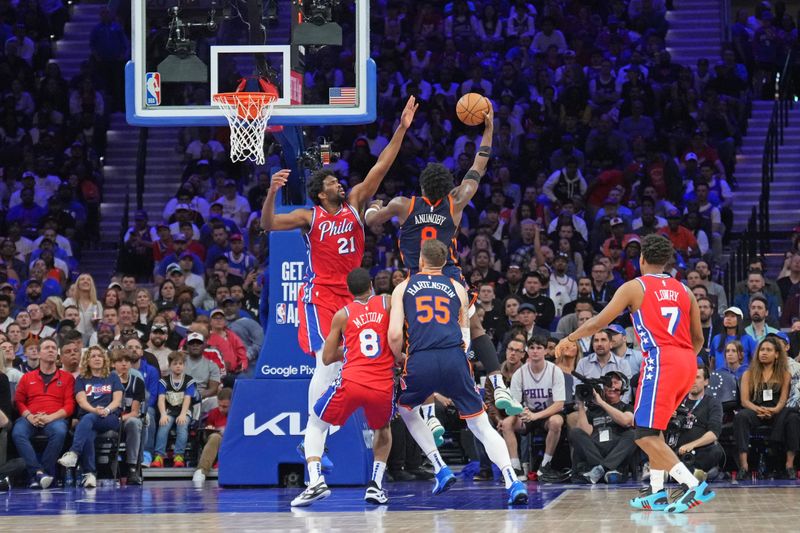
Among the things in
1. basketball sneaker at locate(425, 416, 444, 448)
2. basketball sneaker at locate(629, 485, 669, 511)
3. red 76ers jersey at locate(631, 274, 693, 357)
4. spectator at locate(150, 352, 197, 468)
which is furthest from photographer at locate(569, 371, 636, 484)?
spectator at locate(150, 352, 197, 468)

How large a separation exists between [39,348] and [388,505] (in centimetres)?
666

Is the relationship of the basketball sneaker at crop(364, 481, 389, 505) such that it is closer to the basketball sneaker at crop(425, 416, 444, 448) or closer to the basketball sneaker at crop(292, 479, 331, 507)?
the basketball sneaker at crop(292, 479, 331, 507)

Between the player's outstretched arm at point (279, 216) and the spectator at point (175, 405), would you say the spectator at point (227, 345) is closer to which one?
the spectator at point (175, 405)

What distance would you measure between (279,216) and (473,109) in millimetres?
2089

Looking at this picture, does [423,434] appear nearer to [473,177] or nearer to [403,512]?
[403,512]

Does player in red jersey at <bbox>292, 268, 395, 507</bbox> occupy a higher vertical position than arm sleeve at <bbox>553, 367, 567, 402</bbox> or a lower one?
higher

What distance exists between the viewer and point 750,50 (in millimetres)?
25219

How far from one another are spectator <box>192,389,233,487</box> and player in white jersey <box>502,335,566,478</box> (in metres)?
3.23

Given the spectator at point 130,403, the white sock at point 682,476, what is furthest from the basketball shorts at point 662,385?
the spectator at point 130,403

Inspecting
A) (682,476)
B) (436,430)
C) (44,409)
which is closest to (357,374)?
(436,430)

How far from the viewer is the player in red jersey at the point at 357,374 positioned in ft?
36.9

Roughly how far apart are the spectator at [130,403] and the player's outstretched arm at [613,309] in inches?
264

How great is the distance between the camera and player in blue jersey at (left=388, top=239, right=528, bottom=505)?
11.1 m

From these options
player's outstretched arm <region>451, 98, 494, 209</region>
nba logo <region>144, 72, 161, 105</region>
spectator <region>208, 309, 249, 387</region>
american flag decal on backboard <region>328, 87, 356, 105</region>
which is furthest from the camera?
spectator <region>208, 309, 249, 387</region>
